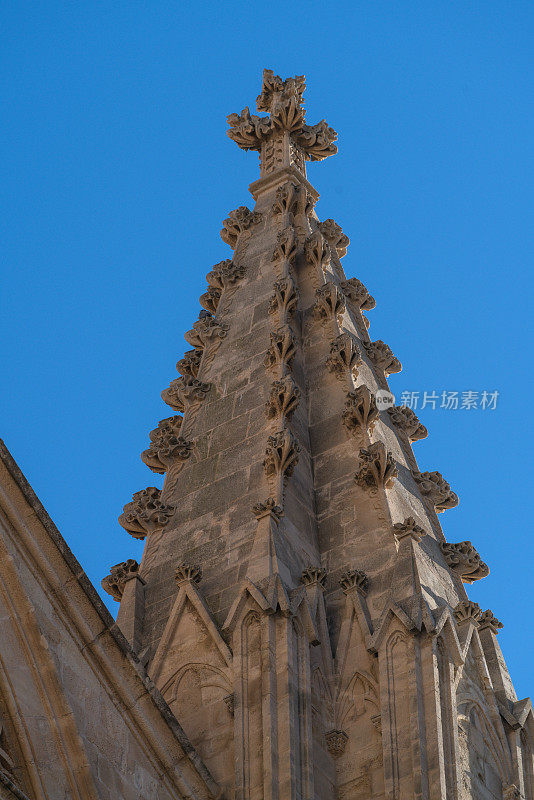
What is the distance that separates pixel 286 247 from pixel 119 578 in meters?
8.31

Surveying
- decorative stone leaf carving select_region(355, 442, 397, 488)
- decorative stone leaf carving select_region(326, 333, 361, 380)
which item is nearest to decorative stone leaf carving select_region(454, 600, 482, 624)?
decorative stone leaf carving select_region(355, 442, 397, 488)

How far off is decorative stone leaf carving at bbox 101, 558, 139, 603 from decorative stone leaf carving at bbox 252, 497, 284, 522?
2.47 meters

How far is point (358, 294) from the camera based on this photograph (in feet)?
109

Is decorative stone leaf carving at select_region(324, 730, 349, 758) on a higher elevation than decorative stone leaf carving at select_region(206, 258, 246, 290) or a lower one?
lower

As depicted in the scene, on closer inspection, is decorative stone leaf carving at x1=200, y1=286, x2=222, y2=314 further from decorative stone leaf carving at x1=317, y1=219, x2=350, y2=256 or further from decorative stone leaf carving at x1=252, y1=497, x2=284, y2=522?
decorative stone leaf carving at x1=252, y1=497, x2=284, y2=522

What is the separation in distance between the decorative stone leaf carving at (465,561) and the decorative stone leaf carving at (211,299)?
7.64 meters

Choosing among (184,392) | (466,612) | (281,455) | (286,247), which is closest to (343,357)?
(184,392)

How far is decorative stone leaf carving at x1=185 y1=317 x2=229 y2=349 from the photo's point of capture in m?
31.1

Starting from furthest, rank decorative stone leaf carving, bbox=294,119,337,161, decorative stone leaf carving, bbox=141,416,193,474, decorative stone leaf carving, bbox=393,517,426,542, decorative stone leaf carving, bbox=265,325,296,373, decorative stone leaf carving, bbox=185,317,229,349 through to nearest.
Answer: decorative stone leaf carving, bbox=294,119,337,161 → decorative stone leaf carving, bbox=185,317,229,349 → decorative stone leaf carving, bbox=265,325,296,373 → decorative stone leaf carving, bbox=141,416,193,474 → decorative stone leaf carving, bbox=393,517,426,542

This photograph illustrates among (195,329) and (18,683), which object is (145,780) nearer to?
(18,683)

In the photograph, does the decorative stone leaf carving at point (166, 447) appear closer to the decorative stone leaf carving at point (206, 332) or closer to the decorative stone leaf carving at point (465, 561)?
the decorative stone leaf carving at point (206, 332)

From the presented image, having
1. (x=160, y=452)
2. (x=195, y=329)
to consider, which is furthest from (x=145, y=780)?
(x=195, y=329)

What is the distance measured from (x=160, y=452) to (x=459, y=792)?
30.9ft

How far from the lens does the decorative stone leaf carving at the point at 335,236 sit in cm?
3438
